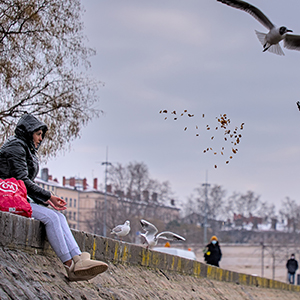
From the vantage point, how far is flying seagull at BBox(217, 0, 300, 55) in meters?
8.24

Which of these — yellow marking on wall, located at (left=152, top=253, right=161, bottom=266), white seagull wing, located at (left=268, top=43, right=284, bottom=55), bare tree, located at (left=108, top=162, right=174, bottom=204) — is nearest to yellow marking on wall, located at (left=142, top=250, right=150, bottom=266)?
yellow marking on wall, located at (left=152, top=253, right=161, bottom=266)

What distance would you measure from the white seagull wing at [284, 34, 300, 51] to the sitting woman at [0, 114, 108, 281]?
3763 mm

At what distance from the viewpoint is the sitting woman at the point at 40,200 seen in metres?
6.03

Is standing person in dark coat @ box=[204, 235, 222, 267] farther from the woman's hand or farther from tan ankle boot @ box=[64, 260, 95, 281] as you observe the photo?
tan ankle boot @ box=[64, 260, 95, 281]

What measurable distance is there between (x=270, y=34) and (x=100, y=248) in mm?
3862

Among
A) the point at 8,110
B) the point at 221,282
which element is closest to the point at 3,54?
the point at 8,110

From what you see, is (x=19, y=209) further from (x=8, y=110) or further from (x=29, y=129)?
(x=8, y=110)

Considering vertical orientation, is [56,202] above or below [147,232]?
above

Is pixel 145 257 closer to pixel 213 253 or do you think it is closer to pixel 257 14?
pixel 257 14

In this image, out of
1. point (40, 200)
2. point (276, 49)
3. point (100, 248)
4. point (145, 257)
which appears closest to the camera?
point (40, 200)

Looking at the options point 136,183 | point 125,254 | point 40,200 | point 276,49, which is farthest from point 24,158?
point 136,183

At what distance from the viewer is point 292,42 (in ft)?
27.4

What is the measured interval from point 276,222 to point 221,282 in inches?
4957

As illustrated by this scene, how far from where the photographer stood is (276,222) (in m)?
136
